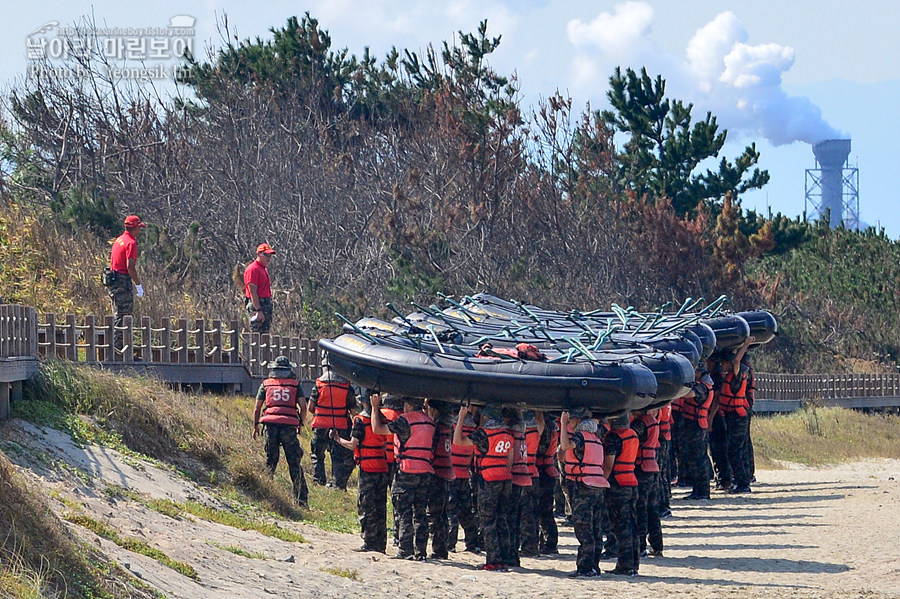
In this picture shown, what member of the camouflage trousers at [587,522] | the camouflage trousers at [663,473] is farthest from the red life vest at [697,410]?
the camouflage trousers at [587,522]

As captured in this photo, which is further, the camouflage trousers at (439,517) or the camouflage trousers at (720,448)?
the camouflage trousers at (720,448)

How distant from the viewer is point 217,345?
74.1 ft

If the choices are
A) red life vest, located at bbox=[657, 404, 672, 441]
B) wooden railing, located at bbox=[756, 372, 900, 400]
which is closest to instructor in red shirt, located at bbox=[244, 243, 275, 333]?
red life vest, located at bbox=[657, 404, 672, 441]

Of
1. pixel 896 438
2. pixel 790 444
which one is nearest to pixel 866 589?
pixel 790 444

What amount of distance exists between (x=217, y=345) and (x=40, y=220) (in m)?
8.15

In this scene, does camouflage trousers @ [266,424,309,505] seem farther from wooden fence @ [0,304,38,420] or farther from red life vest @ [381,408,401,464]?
wooden fence @ [0,304,38,420]

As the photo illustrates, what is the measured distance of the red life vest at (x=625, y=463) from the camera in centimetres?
1385

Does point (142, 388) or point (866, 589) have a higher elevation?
point (142, 388)

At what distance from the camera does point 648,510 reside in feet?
49.5

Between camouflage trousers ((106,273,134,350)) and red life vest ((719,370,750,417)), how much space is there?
9.15 m

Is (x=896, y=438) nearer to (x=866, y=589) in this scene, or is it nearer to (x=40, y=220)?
(x=40, y=220)

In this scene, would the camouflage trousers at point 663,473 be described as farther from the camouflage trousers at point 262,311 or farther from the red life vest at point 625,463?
the camouflage trousers at point 262,311

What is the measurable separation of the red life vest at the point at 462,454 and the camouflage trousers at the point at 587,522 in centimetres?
122

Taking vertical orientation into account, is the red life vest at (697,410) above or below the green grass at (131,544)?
above
